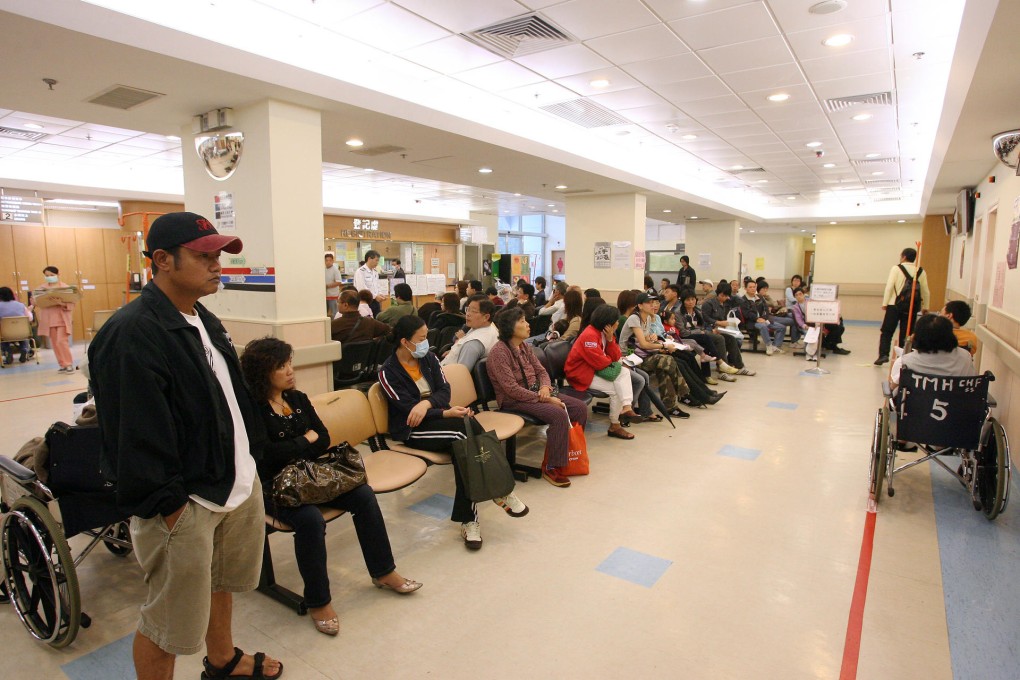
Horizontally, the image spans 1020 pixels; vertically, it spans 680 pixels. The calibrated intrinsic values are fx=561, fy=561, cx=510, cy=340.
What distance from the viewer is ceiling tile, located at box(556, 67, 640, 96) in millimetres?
5109

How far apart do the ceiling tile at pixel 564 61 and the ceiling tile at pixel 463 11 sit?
29.9 inches

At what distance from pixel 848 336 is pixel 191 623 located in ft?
46.1

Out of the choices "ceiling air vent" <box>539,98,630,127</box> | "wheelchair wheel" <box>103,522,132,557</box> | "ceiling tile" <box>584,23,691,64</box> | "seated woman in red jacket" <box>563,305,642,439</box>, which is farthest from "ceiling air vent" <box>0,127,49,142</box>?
"seated woman in red jacket" <box>563,305,642,439</box>

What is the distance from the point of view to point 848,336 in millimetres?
12711

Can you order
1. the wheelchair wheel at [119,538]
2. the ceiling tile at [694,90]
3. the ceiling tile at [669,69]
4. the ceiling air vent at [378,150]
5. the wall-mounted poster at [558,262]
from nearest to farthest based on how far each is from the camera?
the wheelchair wheel at [119,538]
the ceiling tile at [669,69]
the ceiling tile at [694,90]
the ceiling air vent at [378,150]
the wall-mounted poster at [558,262]

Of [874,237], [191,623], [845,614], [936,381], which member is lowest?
[845,614]

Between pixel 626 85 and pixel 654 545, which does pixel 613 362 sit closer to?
pixel 654 545

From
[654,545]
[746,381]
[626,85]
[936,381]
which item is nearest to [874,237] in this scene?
[746,381]

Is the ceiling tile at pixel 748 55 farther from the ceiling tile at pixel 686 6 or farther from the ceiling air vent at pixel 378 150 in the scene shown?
the ceiling air vent at pixel 378 150

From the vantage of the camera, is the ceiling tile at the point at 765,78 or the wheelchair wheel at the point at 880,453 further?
the ceiling tile at the point at 765,78

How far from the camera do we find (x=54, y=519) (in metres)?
2.20

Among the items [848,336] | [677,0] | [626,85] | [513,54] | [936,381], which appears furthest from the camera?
[848,336]

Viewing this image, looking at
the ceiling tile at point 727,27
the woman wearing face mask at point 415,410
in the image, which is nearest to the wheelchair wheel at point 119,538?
the woman wearing face mask at point 415,410

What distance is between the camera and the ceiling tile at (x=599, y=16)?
3.76 m
